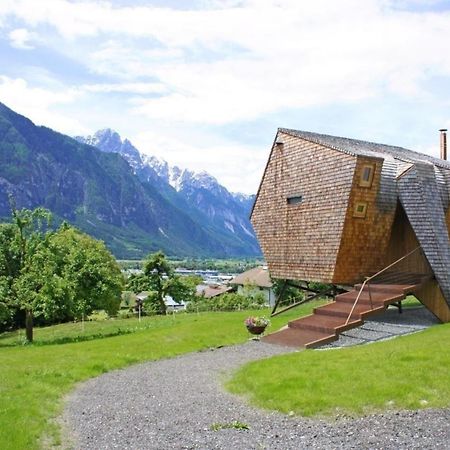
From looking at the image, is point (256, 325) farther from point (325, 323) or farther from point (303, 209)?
point (303, 209)

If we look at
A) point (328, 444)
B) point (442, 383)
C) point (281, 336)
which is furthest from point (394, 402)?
point (281, 336)

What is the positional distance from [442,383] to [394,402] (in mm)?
1719

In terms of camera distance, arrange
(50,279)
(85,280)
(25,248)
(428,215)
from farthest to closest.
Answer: (25,248) < (85,280) < (50,279) < (428,215)

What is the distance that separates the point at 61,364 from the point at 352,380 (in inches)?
405

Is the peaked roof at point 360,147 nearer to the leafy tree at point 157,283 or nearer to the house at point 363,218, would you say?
the house at point 363,218

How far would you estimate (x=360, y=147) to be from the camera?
29.1m

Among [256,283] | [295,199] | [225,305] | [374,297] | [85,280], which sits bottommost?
[256,283]

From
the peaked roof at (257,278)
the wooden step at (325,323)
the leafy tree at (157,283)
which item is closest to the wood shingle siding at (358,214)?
the wooden step at (325,323)

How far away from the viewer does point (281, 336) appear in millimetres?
22312

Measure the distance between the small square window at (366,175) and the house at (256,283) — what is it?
57.2 meters

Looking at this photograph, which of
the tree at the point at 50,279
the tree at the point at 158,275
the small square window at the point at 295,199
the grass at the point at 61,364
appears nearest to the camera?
the grass at the point at 61,364

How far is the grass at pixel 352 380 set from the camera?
11.7m

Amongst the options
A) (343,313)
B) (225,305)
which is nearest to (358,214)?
(343,313)

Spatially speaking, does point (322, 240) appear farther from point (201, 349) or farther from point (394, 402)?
point (394, 402)
